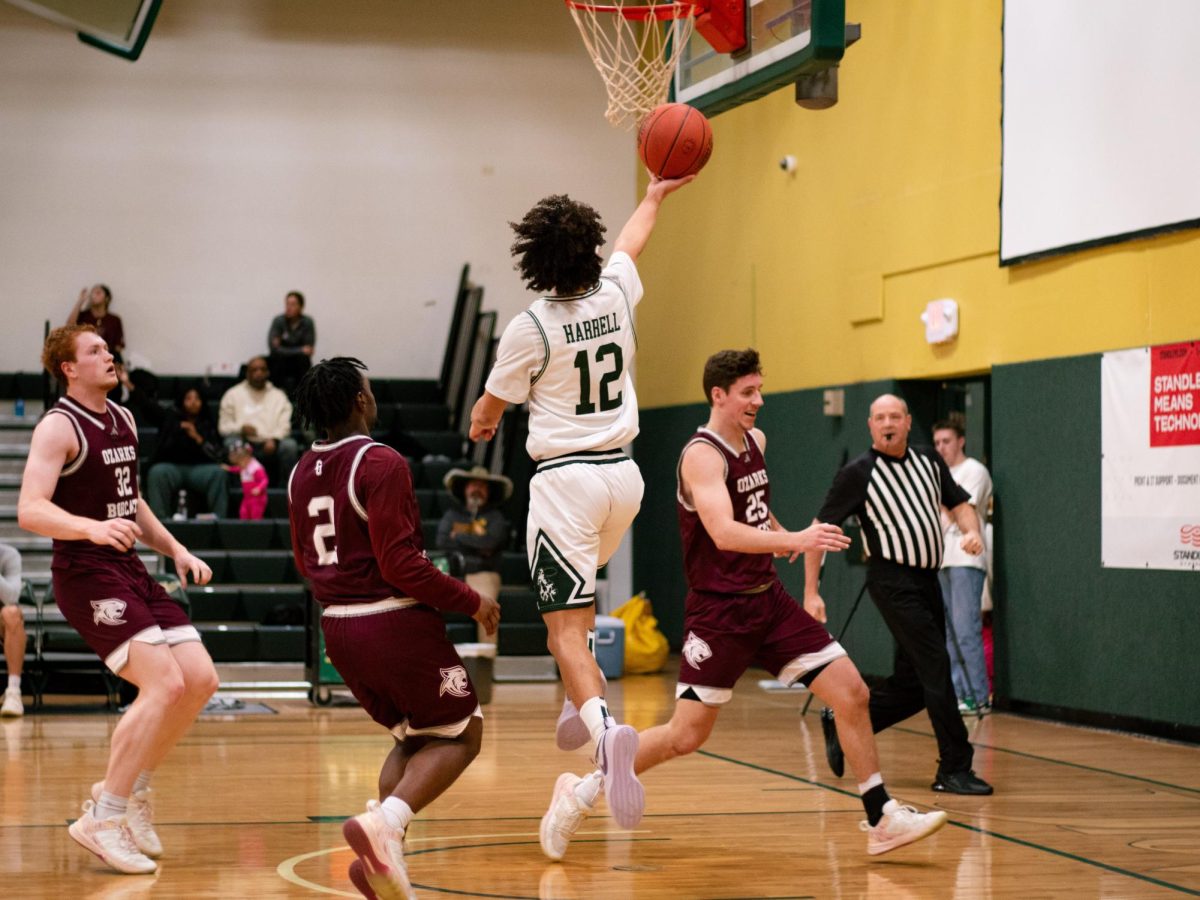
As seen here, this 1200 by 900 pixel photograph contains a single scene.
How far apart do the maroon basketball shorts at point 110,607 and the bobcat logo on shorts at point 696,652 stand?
5.58 ft

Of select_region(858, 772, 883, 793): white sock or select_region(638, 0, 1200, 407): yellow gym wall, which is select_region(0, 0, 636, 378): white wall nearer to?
select_region(638, 0, 1200, 407): yellow gym wall

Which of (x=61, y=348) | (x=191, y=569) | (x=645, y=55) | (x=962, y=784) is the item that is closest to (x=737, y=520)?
(x=191, y=569)

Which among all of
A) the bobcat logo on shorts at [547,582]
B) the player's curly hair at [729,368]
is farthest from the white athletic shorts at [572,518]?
the player's curly hair at [729,368]

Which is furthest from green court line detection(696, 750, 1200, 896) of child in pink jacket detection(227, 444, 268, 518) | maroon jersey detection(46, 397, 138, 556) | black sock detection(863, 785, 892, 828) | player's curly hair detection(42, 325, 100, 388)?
child in pink jacket detection(227, 444, 268, 518)

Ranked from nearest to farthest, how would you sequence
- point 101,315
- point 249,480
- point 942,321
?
point 942,321 < point 249,480 < point 101,315

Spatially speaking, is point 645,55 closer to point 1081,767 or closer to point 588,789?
point 1081,767

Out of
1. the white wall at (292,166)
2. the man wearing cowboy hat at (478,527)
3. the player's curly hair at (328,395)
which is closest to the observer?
the player's curly hair at (328,395)

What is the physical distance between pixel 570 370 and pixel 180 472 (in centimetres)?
963

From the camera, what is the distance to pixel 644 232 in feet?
17.2

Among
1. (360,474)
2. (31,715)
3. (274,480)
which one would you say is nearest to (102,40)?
(274,480)

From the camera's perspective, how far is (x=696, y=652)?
551 cm

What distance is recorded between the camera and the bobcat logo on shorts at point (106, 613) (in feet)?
17.1

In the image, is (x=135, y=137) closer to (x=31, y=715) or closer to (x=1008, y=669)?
(x=31, y=715)

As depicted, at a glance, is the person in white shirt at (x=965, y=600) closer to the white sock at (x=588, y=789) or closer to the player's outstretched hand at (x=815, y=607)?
the player's outstretched hand at (x=815, y=607)
